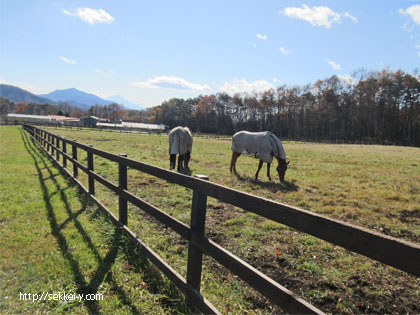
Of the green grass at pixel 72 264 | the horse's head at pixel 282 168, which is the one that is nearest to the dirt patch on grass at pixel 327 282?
the green grass at pixel 72 264

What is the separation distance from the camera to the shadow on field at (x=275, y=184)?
743 cm

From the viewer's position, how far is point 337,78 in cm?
6062

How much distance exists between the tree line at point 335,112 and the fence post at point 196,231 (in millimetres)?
54931

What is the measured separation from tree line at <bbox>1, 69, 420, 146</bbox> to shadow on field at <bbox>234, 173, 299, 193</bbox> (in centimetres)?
4837

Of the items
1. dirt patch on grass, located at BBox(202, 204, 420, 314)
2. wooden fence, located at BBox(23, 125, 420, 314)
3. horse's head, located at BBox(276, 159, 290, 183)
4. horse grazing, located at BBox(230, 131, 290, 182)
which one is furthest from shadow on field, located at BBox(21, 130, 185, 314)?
horse's head, located at BBox(276, 159, 290, 183)

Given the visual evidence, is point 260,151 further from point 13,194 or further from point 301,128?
point 301,128

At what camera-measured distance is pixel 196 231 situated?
225 cm

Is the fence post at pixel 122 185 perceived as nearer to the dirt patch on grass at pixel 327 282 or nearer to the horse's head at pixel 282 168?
the dirt patch on grass at pixel 327 282

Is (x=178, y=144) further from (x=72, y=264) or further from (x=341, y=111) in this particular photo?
(x=341, y=111)

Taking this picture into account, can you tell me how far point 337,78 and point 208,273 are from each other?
229 ft

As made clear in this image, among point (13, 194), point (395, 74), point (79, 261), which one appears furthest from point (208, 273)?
point (395, 74)

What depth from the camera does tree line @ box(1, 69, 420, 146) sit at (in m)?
52.8

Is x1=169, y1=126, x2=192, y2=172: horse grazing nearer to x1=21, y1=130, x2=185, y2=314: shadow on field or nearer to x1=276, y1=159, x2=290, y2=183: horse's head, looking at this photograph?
x1=276, y1=159, x2=290, y2=183: horse's head

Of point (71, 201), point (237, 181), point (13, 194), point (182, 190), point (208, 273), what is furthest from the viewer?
point (237, 181)
